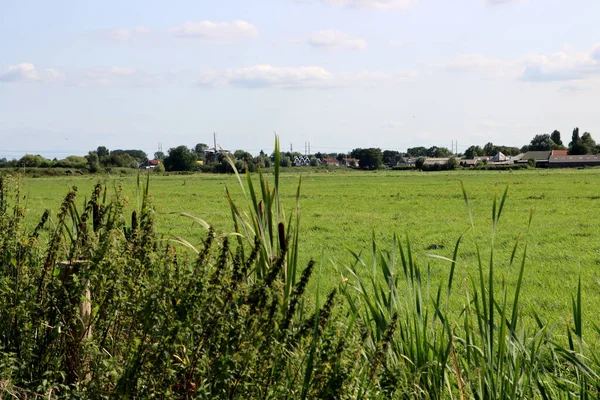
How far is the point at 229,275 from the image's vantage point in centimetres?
329

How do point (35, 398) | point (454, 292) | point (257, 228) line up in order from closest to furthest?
point (35, 398)
point (257, 228)
point (454, 292)

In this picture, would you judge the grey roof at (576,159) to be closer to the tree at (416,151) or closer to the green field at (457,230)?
the tree at (416,151)

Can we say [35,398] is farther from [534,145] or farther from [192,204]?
[534,145]

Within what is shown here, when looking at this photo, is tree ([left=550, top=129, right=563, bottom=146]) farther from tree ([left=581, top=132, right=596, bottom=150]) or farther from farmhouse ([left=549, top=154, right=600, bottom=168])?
farmhouse ([left=549, top=154, right=600, bottom=168])

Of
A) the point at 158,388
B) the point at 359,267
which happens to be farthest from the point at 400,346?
the point at 359,267

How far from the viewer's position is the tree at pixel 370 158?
150m

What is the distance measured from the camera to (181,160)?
10656cm

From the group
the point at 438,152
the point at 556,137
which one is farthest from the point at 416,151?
the point at 556,137

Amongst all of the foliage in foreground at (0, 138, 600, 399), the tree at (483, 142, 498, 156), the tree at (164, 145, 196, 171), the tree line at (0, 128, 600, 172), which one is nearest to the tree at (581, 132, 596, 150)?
the tree line at (0, 128, 600, 172)

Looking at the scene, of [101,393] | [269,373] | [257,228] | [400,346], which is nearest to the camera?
[269,373]

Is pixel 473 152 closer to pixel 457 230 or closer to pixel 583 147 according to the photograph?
pixel 583 147

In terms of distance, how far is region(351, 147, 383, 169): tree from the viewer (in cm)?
15050

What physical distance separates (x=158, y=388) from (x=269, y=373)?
51 cm

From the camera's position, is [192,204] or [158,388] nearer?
[158,388]
